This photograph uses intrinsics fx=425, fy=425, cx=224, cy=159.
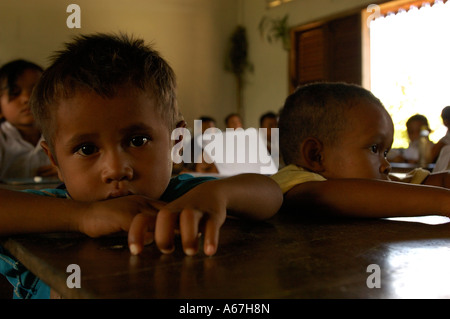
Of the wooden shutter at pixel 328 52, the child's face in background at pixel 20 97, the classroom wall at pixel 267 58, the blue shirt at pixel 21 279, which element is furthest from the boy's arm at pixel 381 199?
the classroom wall at pixel 267 58

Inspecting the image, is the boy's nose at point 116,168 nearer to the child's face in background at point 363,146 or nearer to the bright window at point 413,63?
the child's face in background at point 363,146

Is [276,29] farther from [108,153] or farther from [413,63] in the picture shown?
[108,153]

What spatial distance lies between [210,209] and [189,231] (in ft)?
0.20

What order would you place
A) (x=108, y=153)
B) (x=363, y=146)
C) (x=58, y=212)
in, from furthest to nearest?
(x=363, y=146), (x=108, y=153), (x=58, y=212)

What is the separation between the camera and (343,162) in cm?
92

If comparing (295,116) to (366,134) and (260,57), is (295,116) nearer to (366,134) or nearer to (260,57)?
(366,134)

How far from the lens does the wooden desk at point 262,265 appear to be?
314 millimetres

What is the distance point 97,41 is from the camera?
76cm

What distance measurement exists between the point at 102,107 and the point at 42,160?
1703mm

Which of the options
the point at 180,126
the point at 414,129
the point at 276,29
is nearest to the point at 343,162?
the point at 180,126

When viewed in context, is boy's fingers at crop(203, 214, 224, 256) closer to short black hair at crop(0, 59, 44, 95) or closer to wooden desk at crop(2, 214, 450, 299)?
wooden desk at crop(2, 214, 450, 299)

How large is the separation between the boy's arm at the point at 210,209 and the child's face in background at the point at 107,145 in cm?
16

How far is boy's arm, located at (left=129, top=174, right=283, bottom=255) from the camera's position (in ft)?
1.31

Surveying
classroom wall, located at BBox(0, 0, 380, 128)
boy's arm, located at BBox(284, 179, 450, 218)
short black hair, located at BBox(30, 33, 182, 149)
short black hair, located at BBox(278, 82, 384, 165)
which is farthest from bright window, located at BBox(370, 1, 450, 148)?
short black hair, located at BBox(30, 33, 182, 149)
